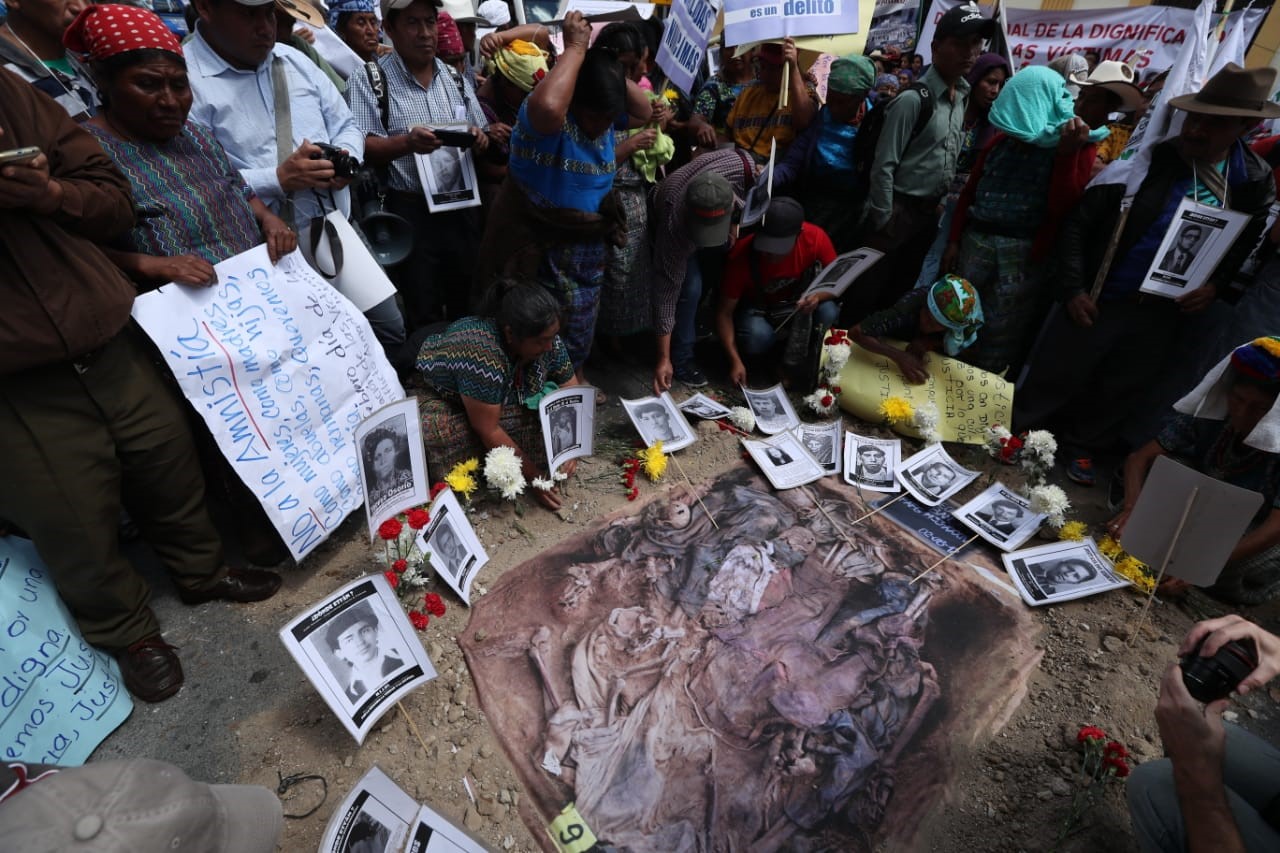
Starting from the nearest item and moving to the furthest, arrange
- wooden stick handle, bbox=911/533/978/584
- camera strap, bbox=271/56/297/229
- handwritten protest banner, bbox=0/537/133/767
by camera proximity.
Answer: handwritten protest banner, bbox=0/537/133/767, camera strap, bbox=271/56/297/229, wooden stick handle, bbox=911/533/978/584

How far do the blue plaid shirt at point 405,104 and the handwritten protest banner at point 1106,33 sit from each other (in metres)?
5.07

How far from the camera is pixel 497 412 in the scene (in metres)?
3.14

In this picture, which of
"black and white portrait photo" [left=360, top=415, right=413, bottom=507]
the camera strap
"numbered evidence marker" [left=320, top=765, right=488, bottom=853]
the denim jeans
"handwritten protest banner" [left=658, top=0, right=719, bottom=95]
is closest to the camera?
"numbered evidence marker" [left=320, top=765, right=488, bottom=853]

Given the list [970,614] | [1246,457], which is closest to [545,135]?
[970,614]

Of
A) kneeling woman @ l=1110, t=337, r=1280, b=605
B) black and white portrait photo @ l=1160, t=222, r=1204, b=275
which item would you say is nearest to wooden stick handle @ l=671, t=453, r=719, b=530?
kneeling woman @ l=1110, t=337, r=1280, b=605

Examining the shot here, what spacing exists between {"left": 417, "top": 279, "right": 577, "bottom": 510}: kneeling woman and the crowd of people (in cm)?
2

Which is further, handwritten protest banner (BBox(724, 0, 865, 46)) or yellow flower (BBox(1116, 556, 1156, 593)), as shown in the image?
handwritten protest banner (BBox(724, 0, 865, 46))

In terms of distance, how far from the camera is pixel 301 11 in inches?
151

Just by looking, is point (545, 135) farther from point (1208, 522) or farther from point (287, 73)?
point (1208, 522)

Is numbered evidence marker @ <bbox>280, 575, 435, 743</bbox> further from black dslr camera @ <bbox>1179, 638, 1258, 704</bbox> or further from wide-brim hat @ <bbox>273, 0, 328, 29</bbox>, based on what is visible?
wide-brim hat @ <bbox>273, 0, 328, 29</bbox>

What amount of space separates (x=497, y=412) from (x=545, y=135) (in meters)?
1.30

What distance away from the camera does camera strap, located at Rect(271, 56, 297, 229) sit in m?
2.77

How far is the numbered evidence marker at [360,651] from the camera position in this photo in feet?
6.69

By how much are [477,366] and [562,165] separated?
1.03m
